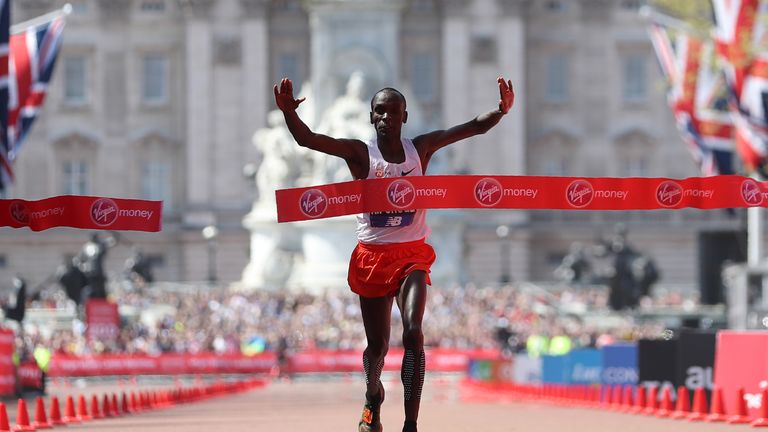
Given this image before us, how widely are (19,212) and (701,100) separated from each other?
1252 inches

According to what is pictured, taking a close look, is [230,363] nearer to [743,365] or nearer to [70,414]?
[70,414]

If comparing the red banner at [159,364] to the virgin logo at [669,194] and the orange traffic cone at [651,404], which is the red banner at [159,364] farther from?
the virgin logo at [669,194]

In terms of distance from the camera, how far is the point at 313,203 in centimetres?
1545

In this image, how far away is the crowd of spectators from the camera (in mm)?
56784

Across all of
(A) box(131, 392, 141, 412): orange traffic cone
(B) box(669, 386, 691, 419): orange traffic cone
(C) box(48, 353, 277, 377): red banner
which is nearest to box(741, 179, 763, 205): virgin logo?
(B) box(669, 386, 691, 419): orange traffic cone

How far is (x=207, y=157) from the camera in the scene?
320 feet

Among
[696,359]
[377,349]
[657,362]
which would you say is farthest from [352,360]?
[377,349]

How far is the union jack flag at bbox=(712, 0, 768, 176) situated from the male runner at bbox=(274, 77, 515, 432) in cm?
2513

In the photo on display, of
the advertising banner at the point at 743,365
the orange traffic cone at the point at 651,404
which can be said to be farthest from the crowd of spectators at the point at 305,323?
the advertising banner at the point at 743,365

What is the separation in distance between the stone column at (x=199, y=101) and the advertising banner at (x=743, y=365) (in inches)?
2949

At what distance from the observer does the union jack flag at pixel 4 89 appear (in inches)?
1495

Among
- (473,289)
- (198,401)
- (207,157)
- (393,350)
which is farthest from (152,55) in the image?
(198,401)

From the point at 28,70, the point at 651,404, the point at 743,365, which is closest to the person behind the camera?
the point at 743,365

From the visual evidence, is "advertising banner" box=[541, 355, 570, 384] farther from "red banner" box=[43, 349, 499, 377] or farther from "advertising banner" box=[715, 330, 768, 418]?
"advertising banner" box=[715, 330, 768, 418]
